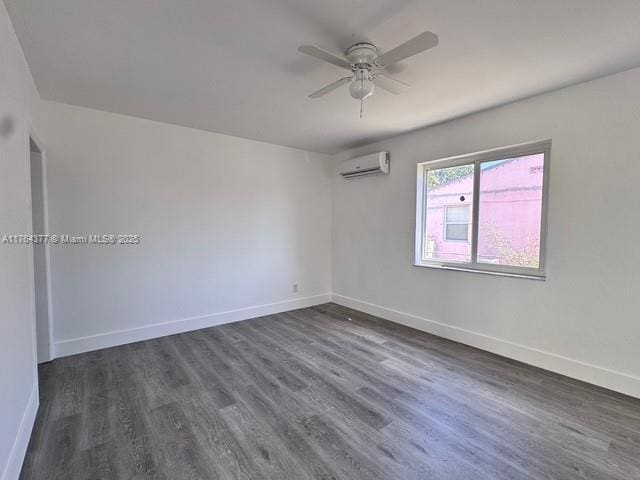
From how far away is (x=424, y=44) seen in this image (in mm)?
1604

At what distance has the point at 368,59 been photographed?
77.4 inches

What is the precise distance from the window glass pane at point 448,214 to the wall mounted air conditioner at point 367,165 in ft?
1.97

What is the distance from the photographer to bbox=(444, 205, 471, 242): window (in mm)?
3406

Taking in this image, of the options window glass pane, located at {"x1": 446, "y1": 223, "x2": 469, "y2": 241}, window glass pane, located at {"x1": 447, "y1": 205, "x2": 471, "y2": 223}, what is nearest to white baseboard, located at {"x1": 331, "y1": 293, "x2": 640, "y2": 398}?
window glass pane, located at {"x1": 446, "y1": 223, "x2": 469, "y2": 241}

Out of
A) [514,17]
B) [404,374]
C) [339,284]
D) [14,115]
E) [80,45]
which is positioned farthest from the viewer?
[339,284]

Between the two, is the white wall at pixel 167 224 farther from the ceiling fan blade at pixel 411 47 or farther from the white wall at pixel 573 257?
the ceiling fan blade at pixel 411 47

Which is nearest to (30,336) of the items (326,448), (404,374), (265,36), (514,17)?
(326,448)

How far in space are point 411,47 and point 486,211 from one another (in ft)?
7.04

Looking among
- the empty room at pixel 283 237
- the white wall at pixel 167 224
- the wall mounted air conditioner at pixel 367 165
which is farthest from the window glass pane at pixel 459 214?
the white wall at pixel 167 224

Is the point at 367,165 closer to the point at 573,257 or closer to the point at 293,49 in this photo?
the point at 293,49

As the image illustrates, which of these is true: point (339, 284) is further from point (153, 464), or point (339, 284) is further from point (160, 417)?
point (153, 464)

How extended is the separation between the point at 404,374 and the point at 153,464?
195 cm

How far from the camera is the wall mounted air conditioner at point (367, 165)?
4.04m

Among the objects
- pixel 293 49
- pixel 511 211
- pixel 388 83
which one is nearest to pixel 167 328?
pixel 293 49
